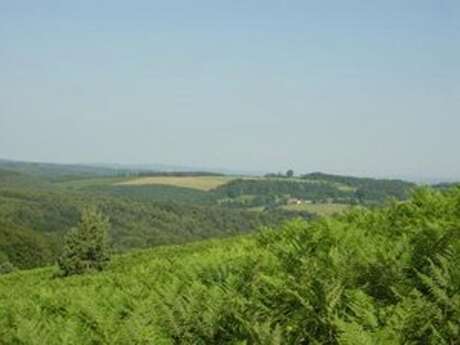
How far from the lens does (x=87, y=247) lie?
40.4 metres

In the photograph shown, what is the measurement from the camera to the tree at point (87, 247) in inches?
1524

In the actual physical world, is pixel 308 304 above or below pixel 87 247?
above

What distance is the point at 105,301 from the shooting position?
9906 millimetres

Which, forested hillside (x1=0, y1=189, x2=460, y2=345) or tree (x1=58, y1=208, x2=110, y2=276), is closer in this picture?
forested hillside (x1=0, y1=189, x2=460, y2=345)

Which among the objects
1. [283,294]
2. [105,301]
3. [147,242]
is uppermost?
[283,294]

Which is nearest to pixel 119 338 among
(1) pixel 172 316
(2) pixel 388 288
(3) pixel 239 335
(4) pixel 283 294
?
(1) pixel 172 316

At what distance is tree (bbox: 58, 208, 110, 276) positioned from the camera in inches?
1524

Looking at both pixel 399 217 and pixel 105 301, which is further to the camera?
pixel 399 217

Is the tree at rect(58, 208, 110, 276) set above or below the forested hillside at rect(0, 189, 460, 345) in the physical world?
below

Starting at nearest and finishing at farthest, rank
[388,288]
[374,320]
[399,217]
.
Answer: [374,320] → [388,288] → [399,217]

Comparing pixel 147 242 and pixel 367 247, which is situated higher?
pixel 367 247

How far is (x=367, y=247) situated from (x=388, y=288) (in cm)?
112

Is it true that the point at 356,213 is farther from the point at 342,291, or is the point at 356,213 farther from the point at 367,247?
the point at 342,291

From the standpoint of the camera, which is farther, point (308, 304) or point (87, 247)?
point (87, 247)
